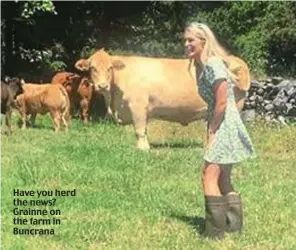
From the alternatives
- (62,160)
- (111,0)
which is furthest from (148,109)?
(111,0)

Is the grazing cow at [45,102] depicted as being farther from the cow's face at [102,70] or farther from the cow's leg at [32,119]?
the cow's face at [102,70]

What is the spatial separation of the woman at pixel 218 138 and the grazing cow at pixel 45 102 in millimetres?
8544

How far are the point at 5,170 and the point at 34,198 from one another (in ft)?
5.09

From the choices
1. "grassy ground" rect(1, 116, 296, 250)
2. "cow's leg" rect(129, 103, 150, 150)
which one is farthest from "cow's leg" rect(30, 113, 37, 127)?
"cow's leg" rect(129, 103, 150, 150)

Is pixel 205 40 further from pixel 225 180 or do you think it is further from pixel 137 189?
pixel 137 189

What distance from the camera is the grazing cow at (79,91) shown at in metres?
16.6

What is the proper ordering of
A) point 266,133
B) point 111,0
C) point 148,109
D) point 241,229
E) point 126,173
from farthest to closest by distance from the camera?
point 111,0 → point 266,133 → point 148,109 → point 126,173 → point 241,229

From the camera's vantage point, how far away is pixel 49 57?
2312 cm

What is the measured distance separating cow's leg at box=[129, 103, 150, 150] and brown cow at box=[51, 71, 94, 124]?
4.41 meters

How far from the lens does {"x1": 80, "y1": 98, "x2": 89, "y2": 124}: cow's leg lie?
16.3 meters

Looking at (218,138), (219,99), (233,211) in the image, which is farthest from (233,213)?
(219,99)

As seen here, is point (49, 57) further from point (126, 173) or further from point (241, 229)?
point (241, 229)

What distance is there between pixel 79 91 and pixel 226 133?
36.0 feet

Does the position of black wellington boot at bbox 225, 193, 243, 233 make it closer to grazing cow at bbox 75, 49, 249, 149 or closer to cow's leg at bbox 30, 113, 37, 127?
grazing cow at bbox 75, 49, 249, 149
